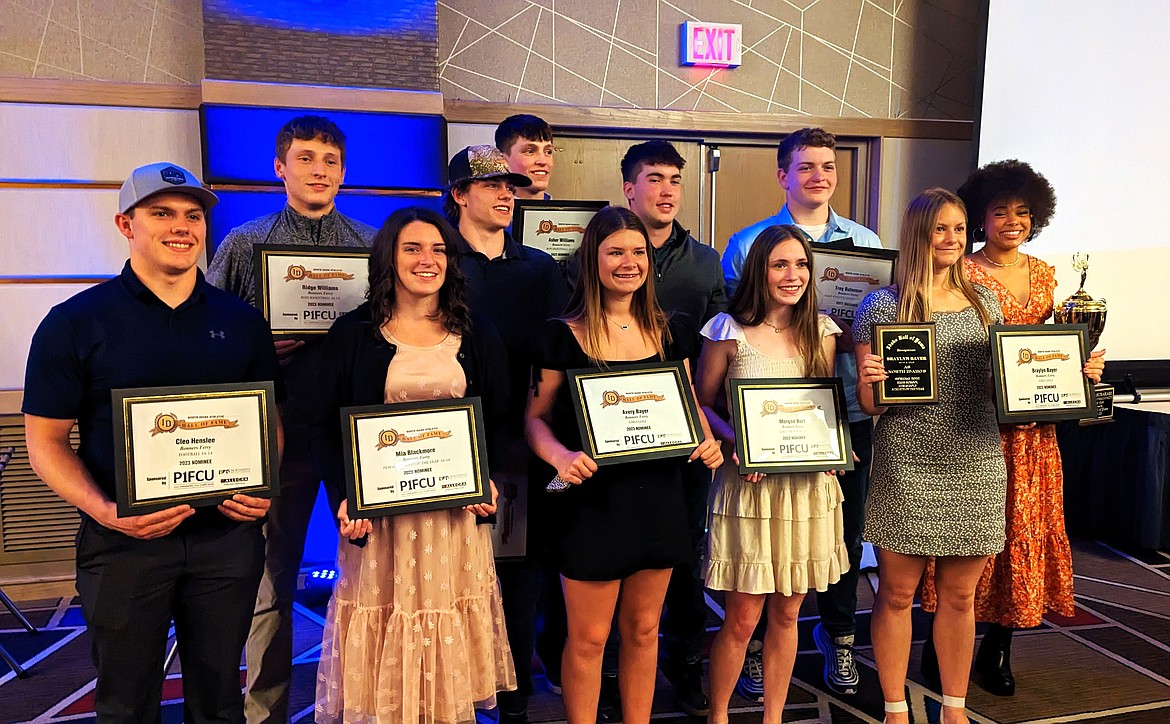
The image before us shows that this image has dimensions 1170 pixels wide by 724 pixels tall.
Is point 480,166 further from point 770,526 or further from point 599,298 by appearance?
point 770,526

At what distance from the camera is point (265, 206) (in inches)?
141

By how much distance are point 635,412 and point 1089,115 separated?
13.0ft

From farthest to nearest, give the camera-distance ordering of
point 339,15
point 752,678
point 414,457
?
point 339,15, point 752,678, point 414,457

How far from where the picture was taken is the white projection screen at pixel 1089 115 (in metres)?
4.08

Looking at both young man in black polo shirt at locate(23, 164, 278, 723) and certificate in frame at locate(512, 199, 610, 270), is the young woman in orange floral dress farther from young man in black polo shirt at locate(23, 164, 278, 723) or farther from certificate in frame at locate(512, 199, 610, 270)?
young man in black polo shirt at locate(23, 164, 278, 723)

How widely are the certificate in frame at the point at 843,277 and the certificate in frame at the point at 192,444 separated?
1682 millimetres

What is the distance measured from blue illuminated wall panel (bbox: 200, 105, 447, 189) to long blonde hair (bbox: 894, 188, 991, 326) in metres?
2.45

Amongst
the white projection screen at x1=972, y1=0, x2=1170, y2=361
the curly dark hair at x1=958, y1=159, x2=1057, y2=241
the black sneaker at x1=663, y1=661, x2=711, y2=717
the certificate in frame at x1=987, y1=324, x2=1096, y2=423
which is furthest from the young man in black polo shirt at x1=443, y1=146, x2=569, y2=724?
the white projection screen at x1=972, y1=0, x2=1170, y2=361

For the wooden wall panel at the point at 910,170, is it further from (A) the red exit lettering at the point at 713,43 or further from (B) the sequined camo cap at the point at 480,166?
(B) the sequined camo cap at the point at 480,166

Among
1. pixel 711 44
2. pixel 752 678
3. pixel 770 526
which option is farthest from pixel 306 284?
pixel 711 44

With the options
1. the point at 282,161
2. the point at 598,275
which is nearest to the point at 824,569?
the point at 598,275

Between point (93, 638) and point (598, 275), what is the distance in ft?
4.72

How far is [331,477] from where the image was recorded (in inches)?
68.9

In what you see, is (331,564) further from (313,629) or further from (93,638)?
(93,638)
